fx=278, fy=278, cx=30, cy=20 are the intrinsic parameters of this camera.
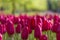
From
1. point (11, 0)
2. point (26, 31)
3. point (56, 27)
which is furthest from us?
point (11, 0)

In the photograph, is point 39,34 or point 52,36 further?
point 52,36

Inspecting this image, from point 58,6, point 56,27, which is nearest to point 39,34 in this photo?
point 56,27

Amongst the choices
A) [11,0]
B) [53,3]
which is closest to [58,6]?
[53,3]

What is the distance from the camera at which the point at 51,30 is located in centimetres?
378

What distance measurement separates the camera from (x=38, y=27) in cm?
324

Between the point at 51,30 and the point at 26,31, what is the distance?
0.68 metres

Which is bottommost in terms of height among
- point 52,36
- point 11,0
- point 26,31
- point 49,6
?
point 49,6

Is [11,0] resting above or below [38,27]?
below

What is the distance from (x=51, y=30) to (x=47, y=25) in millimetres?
116

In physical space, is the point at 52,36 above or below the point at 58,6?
above

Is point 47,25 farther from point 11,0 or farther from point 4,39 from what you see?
point 11,0

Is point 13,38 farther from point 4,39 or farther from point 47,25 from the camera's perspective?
point 47,25

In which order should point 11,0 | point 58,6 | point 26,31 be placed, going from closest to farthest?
point 26,31 < point 11,0 < point 58,6

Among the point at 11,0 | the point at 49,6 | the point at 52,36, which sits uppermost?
the point at 52,36
